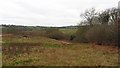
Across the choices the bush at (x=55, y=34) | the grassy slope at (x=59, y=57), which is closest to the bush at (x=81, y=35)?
the bush at (x=55, y=34)

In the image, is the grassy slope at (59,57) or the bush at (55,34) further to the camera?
the bush at (55,34)

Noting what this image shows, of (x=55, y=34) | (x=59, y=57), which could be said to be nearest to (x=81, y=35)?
(x=55, y=34)

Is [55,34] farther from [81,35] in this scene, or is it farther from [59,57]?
[59,57]

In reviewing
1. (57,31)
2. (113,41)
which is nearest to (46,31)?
(57,31)

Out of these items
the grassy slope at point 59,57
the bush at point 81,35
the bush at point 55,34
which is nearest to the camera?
the grassy slope at point 59,57

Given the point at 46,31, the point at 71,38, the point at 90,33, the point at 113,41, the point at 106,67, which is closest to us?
the point at 106,67

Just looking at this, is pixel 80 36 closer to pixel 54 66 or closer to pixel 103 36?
pixel 103 36

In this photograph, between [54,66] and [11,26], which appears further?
[11,26]

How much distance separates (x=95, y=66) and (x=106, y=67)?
56 centimetres

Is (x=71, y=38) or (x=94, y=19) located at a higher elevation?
(x=94, y=19)

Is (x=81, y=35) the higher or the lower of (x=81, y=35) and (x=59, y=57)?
the lower

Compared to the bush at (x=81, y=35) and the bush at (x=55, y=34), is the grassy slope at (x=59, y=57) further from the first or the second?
the bush at (x=55, y=34)

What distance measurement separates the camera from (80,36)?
47.1 meters

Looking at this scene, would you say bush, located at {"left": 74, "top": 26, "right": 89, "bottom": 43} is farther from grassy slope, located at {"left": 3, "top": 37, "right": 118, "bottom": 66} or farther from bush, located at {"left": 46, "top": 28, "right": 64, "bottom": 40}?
grassy slope, located at {"left": 3, "top": 37, "right": 118, "bottom": 66}
